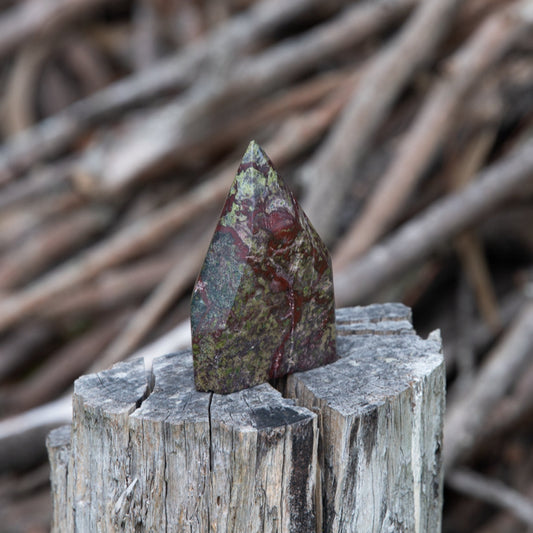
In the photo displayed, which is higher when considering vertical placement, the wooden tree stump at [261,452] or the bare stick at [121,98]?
the bare stick at [121,98]

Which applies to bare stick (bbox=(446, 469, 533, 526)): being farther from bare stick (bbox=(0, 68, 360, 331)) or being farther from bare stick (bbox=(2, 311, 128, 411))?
bare stick (bbox=(2, 311, 128, 411))

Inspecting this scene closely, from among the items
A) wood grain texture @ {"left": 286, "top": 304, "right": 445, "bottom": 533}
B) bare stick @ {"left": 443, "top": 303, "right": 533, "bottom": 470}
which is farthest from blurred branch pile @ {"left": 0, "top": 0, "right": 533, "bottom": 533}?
wood grain texture @ {"left": 286, "top": 304, "right": 445, "bottom": 533}

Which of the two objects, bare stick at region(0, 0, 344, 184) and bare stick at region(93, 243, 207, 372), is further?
bare stick at region(0, 0, 344, 184)

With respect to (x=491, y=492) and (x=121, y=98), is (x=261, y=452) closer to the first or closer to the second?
(x=491, y=492)

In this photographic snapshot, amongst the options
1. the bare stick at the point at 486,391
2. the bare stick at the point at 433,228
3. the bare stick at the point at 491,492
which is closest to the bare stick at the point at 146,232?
the bare stick at the point at 433,228

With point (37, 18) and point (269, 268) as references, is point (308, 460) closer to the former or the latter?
point (269, 268)

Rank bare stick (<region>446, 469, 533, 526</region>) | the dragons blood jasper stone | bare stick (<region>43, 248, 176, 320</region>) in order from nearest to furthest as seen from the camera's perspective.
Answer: the dragons blood jasper stone → bare stick (<region>446, 469, 533, 526</region>) → bare stick (<region>43, 248, 176, 320</region>)

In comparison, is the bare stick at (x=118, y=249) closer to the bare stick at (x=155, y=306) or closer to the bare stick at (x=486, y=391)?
the bare stick at (x=155, y=306)
